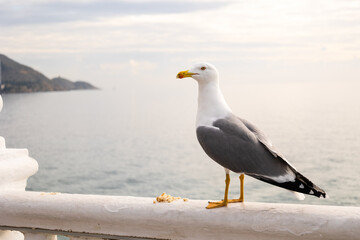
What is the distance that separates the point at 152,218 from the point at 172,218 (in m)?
0.09

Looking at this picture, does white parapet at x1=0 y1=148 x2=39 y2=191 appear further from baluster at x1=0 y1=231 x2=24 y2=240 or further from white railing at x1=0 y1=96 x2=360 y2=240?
baluster at x1=0 y1=231 x2=24 y2=240

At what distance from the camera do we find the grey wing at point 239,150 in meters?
2.17

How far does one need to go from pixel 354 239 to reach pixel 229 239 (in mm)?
491

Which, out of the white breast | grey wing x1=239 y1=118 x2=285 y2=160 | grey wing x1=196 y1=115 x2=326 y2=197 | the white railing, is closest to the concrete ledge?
the white railing

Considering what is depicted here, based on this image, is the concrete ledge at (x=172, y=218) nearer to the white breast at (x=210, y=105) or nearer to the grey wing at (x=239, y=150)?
the grey wing at (x=239, y=150)

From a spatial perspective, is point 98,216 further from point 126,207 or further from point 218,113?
point 218,113

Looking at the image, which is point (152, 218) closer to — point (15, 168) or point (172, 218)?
point (172, 218)

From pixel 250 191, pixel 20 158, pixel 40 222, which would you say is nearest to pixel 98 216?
pixel 40 222

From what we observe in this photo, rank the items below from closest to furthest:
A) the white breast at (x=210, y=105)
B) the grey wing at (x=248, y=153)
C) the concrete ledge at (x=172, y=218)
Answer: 1. the concrete ledge at (x=172, y=218)
2. the grey wing at (x=248, y=153)
3. the white breast at (x=210, y=105)

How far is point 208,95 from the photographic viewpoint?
2.37 metres

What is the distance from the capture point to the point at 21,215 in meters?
2.42

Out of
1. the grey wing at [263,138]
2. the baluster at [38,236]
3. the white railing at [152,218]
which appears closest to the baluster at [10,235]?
the white railing at [152,218]

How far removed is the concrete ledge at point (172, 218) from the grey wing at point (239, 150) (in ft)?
0.50

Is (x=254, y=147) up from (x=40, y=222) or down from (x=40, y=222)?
up
